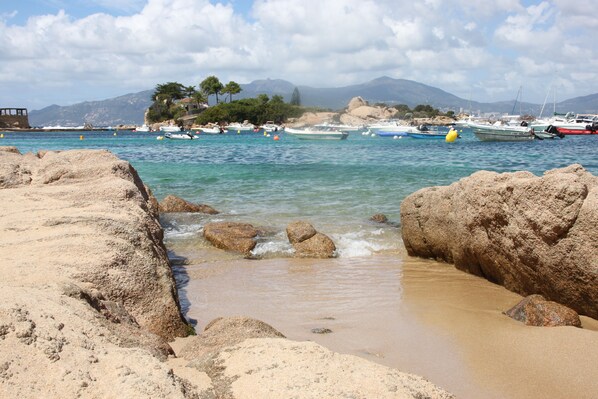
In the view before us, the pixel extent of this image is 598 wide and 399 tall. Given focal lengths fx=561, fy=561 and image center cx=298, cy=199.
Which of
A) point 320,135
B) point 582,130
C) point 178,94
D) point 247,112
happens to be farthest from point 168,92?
point 582,130

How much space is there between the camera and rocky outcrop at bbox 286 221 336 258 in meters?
9.78

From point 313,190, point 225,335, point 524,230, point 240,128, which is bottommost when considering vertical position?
point 240,128

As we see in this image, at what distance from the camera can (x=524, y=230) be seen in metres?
6.71

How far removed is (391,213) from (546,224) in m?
7.41

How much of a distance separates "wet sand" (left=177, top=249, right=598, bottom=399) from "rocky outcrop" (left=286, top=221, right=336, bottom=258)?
0.38 m

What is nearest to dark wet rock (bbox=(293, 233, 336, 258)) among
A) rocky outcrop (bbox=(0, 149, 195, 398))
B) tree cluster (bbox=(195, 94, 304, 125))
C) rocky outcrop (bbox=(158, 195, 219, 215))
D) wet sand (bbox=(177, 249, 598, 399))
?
wet sand (bbox=(177, 249, 598, 399))

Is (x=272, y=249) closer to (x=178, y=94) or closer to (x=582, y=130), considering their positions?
(x=582, y=130)

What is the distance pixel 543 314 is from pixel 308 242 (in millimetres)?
4759

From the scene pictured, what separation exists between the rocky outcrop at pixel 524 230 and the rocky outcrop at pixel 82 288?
4.20m

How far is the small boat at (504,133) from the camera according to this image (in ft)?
159

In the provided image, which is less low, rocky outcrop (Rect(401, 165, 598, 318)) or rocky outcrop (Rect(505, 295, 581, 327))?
rocky outcrop (Rect(401, 165, 598, 318))

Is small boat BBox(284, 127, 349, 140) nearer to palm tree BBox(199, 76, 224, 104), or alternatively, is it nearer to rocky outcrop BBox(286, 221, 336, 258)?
rocky outcrop BBox(286, 221, 336, 258)

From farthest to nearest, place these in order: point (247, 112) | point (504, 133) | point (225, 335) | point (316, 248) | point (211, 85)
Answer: point (211, 85)
point (247, 112)
point (504, 133)
point (316, 248)
point (225, 335)

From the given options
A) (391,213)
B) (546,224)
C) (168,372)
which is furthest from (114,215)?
(391,213)
